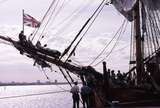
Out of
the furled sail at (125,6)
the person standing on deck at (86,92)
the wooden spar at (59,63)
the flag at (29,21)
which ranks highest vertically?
the furled sail at (125,6)

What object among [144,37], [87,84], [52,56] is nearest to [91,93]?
[87,84]

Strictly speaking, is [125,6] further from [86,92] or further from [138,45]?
[86,92]

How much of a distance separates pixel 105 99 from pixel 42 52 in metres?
4.14

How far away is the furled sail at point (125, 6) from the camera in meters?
30.6

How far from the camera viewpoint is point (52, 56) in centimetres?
2492

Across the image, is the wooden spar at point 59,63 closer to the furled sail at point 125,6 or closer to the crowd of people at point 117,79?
the crowd of people at point 117,79

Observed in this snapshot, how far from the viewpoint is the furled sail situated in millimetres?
30625

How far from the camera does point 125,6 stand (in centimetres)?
3141

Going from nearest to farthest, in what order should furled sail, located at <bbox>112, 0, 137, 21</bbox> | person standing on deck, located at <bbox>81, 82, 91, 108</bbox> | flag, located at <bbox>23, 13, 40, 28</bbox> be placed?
person standing on deck, located at <bbox>81, 82, 91, 108</bbox>
flag, located at <bbox>23, 13, 40, 28</bbox>
furled sail, located at <bbox>112, 0, 137, 21</bbox>

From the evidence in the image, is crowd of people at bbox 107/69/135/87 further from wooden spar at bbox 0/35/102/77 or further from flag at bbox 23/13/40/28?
flag at bbox 23/13/40/28

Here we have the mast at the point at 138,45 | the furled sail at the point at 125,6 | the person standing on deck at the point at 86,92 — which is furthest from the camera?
the furled sail at the point at 125,6

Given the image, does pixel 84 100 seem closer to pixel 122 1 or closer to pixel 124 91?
pixel 124 91

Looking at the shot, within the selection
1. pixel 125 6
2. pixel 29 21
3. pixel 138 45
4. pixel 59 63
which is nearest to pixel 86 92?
pixel 59 63

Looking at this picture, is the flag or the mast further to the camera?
the mast
